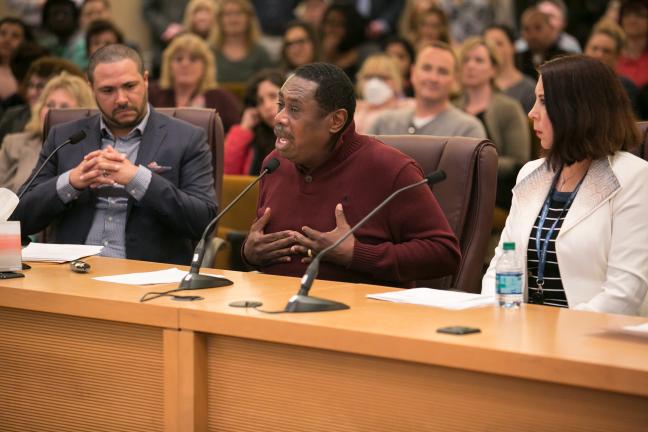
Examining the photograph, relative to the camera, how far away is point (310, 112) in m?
3.29

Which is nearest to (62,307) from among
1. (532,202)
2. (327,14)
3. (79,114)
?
(532,202)

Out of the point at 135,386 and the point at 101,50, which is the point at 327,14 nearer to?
the point at 101,50

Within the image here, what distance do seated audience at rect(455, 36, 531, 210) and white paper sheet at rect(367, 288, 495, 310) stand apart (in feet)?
9.35

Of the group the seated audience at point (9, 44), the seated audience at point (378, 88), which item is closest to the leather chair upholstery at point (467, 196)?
the seated audience at point (378, 88)

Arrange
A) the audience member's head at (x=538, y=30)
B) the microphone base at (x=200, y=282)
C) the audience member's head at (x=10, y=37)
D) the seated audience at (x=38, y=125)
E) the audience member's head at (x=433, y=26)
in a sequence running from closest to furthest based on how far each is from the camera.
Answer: the microphone base at (x=200, y=282) < the seated audience at (x=38, y=125) < the audience member's head at (x=538, y=30) < the audience member's head at (x=433, y=26) < the audience member's head at (x=10, y=37)

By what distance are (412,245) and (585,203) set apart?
530 mm

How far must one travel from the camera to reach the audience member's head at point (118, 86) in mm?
3961

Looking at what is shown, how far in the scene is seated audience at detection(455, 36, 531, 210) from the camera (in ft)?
18.5

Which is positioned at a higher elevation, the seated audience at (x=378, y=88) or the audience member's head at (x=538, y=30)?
the audience member's head at (x=538, y=30)

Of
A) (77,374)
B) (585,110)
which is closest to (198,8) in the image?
(585,110)

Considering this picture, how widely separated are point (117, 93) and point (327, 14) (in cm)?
380

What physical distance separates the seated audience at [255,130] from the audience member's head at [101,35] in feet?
4.64

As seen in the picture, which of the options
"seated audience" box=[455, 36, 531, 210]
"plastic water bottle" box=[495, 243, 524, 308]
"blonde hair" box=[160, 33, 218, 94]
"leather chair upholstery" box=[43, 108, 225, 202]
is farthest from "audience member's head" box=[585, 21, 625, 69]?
"plastic water bottle" box=[495, 243, 524, 308]

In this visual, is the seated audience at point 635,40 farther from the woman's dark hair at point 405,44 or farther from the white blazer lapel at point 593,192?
the white blazer lapel at point 593,192
